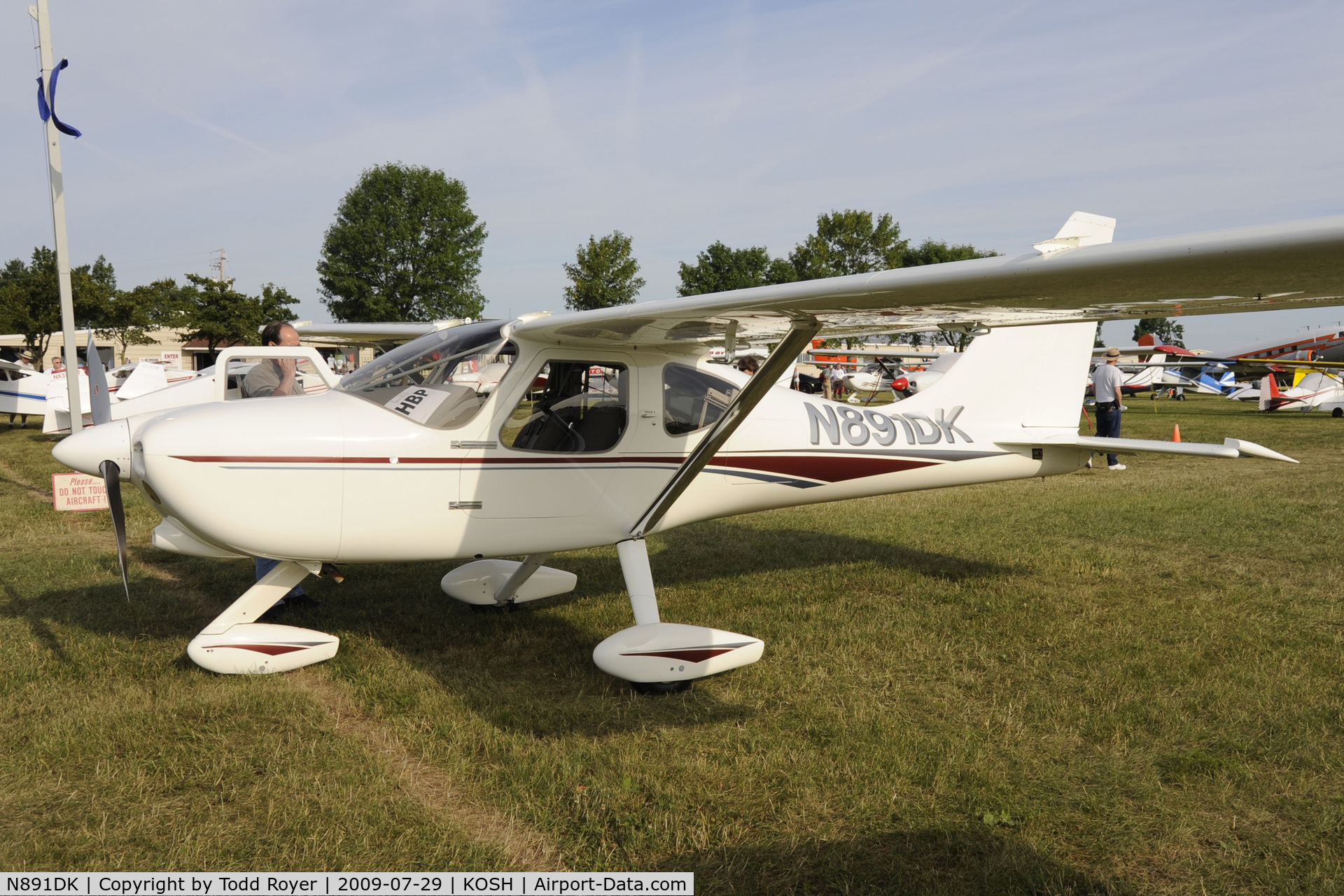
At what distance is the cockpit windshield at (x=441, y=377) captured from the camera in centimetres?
445

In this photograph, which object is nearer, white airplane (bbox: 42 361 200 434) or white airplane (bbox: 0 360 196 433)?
white airplane (bbox: 42 361 200 434)

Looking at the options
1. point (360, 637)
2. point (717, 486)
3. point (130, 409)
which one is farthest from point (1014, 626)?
point (130, 409)

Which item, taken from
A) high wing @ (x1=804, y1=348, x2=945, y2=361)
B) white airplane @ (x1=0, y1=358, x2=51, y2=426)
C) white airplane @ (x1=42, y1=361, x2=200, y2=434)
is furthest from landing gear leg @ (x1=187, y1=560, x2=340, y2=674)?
white airplane @ (x1=0, y1=358, x2=51, y2=426)

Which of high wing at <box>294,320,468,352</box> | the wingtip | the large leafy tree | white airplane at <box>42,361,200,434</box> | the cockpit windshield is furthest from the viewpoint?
the large leafy tree

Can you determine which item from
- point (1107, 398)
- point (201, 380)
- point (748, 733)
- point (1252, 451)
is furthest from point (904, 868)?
point (201, 380)

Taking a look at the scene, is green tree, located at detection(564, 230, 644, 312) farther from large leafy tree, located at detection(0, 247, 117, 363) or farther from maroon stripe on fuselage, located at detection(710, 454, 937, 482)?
maroon stripe on fuselage, located at detection(710, 454, 937, 482)

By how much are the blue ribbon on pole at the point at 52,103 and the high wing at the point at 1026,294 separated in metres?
7.14

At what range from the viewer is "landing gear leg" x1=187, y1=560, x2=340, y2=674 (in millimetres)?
4477

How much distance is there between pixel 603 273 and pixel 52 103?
115 feet

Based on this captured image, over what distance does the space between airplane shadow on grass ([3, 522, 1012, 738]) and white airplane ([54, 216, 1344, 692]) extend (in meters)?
0.28

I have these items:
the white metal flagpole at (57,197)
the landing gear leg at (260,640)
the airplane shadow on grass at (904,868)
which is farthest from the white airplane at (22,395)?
the airplane shadow on grass at (904,868)

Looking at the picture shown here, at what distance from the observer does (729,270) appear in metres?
54.2

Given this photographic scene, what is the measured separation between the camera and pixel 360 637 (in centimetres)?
534

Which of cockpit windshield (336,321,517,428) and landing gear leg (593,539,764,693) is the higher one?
cockpit windshield (336,321,517,428)
